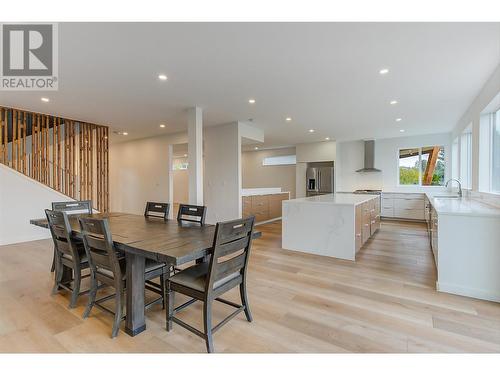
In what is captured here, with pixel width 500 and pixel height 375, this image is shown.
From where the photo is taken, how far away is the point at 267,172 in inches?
381

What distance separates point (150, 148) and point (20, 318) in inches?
228

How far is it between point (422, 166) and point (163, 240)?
7.78 m

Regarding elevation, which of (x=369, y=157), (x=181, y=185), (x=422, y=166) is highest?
(x=369, y=157)

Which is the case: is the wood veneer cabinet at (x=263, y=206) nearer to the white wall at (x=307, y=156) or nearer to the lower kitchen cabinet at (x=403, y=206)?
the white wall at (x=307, y=156)

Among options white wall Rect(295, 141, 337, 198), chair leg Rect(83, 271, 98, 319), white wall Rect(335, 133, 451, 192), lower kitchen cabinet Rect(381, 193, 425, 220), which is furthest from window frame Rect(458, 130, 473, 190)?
chair leg Rect(83, 271, 98, 319)

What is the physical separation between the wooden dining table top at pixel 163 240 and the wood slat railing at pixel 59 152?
10.8 ft

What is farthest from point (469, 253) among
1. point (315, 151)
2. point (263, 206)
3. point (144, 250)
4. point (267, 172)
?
point (267, 172)

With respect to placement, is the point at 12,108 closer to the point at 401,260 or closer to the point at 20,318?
the point at 20,318

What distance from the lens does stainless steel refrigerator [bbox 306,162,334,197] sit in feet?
25.9

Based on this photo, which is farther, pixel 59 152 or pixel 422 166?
pixel 422 166

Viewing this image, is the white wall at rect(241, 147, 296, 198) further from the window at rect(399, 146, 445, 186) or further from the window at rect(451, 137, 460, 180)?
the window at rect(451, 137, 460, 180)

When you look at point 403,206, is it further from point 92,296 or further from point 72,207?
point 72,207

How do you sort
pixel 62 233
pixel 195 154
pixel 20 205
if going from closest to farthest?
pixel 62 233 → pixel 195 154 → pixel 20 205

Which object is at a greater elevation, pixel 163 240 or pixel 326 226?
pixel 163 240
